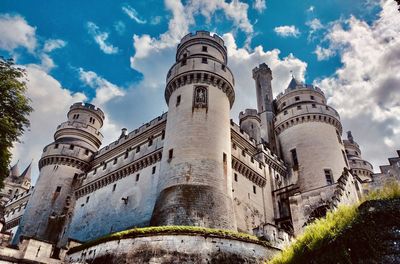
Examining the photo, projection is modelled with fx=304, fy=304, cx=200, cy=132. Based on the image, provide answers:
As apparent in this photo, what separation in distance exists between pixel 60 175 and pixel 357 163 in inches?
1567

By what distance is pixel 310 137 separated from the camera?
32719mm

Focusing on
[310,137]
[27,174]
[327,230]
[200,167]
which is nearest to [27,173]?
[27,174]

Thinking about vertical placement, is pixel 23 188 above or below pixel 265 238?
above

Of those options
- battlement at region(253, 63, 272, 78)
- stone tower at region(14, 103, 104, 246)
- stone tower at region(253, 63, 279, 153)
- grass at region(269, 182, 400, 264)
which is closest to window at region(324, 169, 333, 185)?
stone tower at region(253, 63, 279, 153)

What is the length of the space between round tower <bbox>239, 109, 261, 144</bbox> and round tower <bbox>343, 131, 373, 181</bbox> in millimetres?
13922

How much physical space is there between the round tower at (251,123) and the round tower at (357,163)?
13.9 meters

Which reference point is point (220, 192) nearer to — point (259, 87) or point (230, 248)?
point (230, 248)

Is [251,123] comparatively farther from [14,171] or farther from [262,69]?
[14,171]

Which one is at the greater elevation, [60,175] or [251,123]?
[251,123]

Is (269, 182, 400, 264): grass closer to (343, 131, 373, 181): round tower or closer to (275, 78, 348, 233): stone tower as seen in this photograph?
(275, 78, 348, 233): stone tower

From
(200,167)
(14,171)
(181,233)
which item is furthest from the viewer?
(14,171)

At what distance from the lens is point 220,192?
19.7m

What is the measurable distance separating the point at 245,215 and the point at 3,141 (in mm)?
17253

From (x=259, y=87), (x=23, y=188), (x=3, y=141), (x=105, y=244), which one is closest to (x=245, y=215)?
(x=105, y=244)
